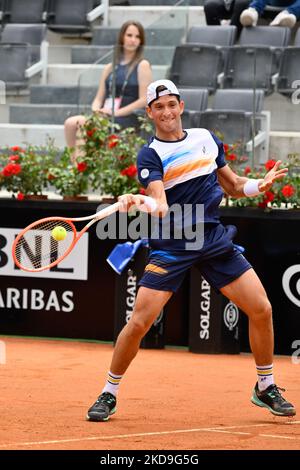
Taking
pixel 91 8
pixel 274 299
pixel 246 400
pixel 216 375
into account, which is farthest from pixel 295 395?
pixel 91 8

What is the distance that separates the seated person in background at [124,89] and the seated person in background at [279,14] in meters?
2.23

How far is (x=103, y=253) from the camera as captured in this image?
36.1 ft

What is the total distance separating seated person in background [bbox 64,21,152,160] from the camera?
11.6 meters

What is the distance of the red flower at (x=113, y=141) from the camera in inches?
436

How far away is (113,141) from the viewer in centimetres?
1110

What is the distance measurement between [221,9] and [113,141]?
3.87 meters

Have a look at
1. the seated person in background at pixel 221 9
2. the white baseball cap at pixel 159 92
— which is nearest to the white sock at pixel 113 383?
the white baseball cap at pixel 159 92

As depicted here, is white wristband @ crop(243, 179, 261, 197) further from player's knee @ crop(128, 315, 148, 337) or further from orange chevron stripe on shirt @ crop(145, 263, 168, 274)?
player's knee @ crop(128, 315, 148, 337)

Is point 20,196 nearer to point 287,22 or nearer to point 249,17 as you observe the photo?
point 249,17

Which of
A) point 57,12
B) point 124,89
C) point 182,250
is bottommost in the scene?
point 182,250

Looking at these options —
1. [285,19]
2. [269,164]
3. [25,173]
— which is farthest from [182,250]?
[285,19]

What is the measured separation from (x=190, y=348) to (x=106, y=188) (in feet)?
5.94

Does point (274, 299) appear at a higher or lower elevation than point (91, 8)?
lower
